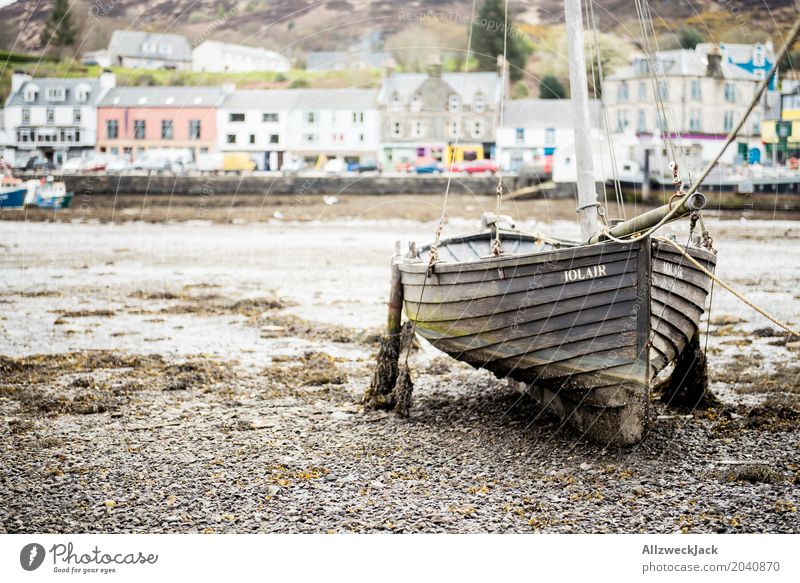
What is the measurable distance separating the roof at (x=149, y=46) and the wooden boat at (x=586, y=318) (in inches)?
200

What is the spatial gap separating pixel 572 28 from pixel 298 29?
532 centimetres

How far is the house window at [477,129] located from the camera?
2042 cm

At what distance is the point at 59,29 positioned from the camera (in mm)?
7391

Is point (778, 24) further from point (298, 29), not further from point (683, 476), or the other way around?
point (298, 29)

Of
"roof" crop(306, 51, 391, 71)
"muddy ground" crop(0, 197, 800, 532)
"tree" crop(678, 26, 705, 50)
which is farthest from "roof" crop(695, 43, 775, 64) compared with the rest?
"roof" crop(306, 51, 391, 71)

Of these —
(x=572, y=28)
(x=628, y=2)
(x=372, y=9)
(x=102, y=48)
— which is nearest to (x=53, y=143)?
(x=102, y=48)

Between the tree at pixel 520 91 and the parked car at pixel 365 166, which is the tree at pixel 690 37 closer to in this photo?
the tree at pixel 520 91

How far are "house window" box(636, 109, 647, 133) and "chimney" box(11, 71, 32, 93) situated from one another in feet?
45.0

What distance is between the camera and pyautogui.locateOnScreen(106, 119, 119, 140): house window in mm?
10084

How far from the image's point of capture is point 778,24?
696 centimetres

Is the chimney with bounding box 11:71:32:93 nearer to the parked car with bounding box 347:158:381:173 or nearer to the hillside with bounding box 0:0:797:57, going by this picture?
the hillside with bounding box 0:0:797:57

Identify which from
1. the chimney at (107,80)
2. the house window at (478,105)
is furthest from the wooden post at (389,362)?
the house window at (478,105)
